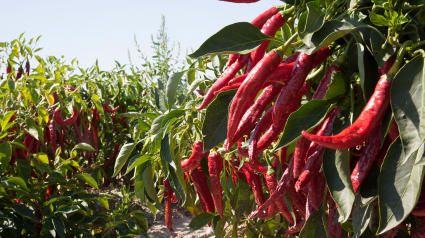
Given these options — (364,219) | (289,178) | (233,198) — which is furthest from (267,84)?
(233,198)

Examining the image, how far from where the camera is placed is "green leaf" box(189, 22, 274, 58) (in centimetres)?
73

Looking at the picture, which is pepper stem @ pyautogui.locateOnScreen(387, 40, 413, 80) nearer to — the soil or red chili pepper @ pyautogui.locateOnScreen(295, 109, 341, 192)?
red chili pepper @ pyautogui.locateOnScreen(295, 109, 341, 192)

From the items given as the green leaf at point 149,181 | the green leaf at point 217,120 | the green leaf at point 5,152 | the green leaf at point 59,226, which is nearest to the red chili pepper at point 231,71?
the green leaf at point 217,120

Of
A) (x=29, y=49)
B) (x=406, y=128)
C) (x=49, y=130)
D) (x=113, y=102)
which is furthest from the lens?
(x=113, y=102)

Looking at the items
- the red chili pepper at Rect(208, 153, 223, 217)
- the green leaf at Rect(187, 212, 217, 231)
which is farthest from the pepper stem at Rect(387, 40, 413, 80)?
the green leaf at Rect(187, 212, 217, 231)

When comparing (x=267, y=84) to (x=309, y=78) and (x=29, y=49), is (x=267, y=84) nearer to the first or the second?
(x=309, y=78)

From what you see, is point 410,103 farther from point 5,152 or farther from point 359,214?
point 5,152

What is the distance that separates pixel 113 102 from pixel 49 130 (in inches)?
57.0

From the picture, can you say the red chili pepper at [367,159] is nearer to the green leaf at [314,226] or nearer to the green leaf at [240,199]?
the green leaf at [314,226]

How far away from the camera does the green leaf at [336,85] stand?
0.73 meters

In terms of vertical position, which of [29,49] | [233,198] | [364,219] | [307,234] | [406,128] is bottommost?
[233,198]

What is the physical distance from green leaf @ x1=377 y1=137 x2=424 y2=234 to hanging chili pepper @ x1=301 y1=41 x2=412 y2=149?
74 millimetres

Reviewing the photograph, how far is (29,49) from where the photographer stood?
338 centimetres

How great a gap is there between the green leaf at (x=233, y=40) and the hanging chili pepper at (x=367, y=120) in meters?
0.26
